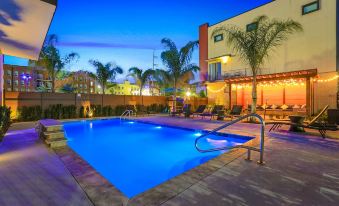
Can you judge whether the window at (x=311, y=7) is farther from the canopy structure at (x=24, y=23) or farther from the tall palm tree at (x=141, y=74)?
the canopy structure at (x=24, y=23)

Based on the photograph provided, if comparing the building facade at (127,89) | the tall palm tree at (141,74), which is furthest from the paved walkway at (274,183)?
the building facade at (127,89)

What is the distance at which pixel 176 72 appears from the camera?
1512 cm

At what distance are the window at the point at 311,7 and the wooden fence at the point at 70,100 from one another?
39.2 feet

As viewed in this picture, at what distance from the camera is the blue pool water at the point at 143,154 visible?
4.25 meters

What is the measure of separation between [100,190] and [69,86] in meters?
24.6

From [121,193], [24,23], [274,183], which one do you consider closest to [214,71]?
[24,23]

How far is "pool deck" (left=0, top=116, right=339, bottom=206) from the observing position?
2402mm

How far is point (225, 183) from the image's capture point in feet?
9.52

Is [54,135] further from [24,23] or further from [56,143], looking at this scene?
[24,23]

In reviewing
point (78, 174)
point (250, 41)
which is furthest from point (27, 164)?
point (250, 41)

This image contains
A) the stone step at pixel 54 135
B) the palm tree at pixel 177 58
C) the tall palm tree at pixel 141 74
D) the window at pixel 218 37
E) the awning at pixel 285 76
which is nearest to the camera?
the stone step at pixel 54 135

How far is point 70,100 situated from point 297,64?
18.1m

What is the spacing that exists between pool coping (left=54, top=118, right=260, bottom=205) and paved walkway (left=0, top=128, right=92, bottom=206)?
110 mm

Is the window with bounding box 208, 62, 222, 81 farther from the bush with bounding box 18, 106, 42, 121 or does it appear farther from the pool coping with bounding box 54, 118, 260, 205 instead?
the pool coping with bounding box 54, 118, 260, 205
